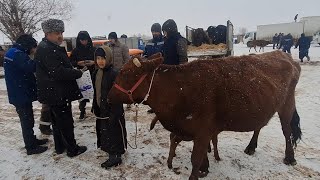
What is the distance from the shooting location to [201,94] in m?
3.18

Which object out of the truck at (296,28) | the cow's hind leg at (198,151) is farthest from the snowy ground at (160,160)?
the truck at (296,28)

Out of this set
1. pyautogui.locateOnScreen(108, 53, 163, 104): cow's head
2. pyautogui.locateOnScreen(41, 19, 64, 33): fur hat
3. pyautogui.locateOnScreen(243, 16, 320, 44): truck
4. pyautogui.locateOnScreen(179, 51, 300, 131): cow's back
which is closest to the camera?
pyautogui.locateOnScreen(108, 53, 163, 104): cow's head

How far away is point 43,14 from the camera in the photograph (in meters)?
22.3

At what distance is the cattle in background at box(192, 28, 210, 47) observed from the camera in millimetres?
11384

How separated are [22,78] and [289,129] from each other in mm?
4318

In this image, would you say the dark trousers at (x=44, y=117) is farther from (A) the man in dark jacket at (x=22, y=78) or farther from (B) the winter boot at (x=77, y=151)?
(B) the winter boot at (x=77, y=151)

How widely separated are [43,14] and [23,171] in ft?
69.8

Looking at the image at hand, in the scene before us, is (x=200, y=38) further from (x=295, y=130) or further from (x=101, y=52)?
(x=101, y=52)

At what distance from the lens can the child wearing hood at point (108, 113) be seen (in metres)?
3.83

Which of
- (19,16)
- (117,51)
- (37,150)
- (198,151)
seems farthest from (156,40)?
(19,16)

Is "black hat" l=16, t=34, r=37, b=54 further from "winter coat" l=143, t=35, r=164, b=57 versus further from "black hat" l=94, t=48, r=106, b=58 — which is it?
"winter coat" l=143, t=35, r=164, b=57

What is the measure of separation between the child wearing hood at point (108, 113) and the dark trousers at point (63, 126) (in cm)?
53

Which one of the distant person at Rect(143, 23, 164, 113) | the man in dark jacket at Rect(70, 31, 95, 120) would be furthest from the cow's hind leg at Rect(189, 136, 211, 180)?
the distant person at Rect(143, 23, 164, 113)

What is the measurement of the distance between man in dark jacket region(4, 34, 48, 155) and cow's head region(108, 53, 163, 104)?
1845 mm
